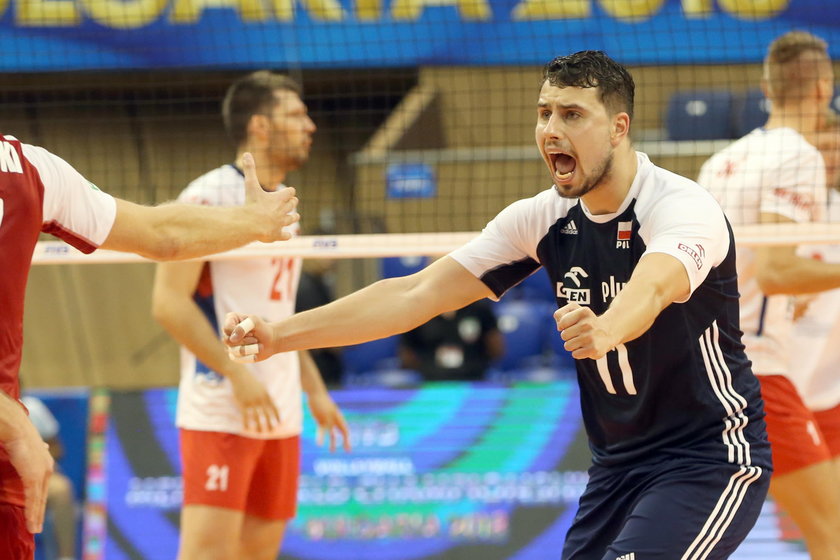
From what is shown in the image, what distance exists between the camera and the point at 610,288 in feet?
13.5

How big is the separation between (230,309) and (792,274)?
263 cm

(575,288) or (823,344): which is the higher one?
(575,288)

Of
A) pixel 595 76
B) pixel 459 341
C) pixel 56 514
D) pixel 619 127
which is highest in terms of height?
pixel 595 76

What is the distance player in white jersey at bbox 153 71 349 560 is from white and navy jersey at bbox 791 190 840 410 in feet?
7.67

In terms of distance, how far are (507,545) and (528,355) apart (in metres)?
3.03

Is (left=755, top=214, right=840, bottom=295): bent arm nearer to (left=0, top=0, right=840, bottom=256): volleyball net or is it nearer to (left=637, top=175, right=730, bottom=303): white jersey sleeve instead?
(left=637, top=175, right=730, bottom=303): white jersey sleeve

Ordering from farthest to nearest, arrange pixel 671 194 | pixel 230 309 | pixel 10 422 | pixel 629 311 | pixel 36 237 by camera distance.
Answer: pixel 230 309
pixel 671 194
pixel 36 237
pixel 629 311
pixel 10 422

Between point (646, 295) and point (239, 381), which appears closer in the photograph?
point (646, 295)

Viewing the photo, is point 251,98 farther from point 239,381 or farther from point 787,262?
point 787,262

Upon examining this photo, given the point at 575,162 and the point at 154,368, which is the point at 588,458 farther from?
the point at 154,368

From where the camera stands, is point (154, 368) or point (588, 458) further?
point (154, 368)

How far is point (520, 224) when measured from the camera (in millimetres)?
4402

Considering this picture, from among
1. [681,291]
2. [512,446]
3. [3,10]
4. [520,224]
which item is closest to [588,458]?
[512,446]

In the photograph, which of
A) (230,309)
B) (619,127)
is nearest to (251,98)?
(230,309)
